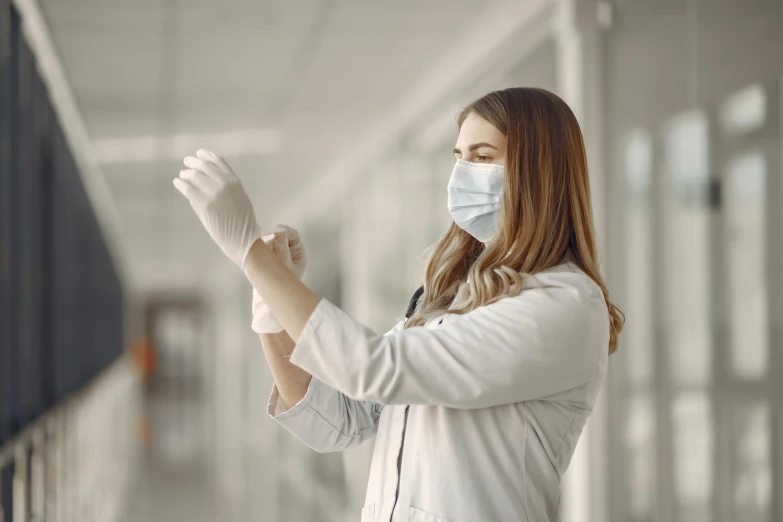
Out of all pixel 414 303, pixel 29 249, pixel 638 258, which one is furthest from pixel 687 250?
pixel 29 249

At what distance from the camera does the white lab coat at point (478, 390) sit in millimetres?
1223

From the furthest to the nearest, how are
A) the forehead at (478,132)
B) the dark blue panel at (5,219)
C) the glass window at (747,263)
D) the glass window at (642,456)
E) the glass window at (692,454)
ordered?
the dark blue panel at (5,219)
the glass window at (642,456)
the glass window at (692,454)
the glass window at (747,263)
the forehead at (478,132)

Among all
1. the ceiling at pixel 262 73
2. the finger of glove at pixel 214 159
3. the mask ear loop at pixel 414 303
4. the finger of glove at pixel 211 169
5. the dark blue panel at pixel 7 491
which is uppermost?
the ceiling at pixel 262 73

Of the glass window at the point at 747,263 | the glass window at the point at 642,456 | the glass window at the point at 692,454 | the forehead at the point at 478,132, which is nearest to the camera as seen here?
the forehead at the point at 478,132

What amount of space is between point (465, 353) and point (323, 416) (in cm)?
41

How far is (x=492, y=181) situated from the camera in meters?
1.45

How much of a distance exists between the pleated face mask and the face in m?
0.01

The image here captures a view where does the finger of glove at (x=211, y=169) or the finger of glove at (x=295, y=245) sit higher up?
the finger of glove at (x=211, y=169)

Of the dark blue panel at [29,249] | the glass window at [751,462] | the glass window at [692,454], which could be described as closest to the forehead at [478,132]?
the glass window at [751,462]

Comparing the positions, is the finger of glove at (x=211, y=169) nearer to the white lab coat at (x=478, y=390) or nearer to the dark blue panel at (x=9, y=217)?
the white lab coat at (x=478, y=390)

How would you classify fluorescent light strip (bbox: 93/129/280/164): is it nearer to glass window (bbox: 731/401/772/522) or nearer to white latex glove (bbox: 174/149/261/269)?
glass window (bbox: 731/401/772/522)

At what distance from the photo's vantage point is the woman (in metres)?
1.24

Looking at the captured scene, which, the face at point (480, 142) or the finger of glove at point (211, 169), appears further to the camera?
the face at point (480, 142)

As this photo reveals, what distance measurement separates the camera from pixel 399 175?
224 inches
